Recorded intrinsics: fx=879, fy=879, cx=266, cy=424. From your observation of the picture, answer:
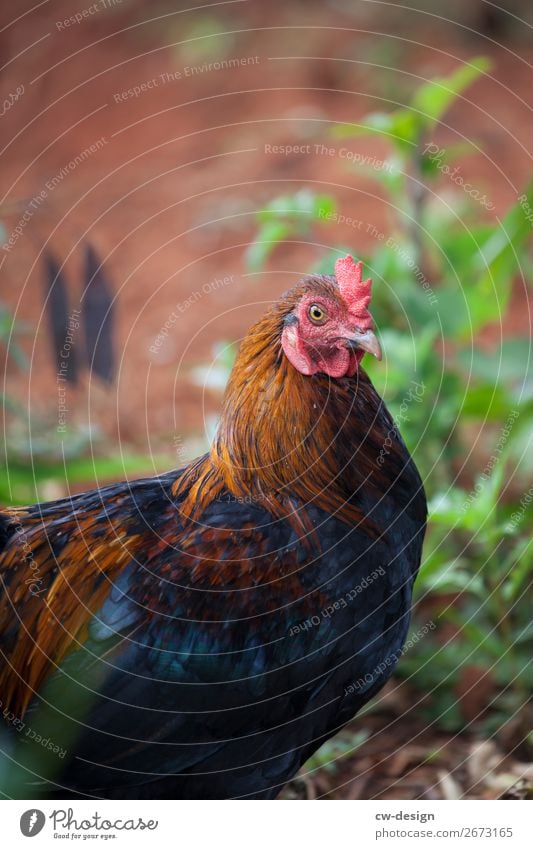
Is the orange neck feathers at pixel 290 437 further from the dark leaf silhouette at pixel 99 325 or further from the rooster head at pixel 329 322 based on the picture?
the dark leaf silhouette at pixel 99 325

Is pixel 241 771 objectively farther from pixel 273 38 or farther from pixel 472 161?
pixel 273 38

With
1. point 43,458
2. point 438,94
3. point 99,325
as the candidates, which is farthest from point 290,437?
point 43,458

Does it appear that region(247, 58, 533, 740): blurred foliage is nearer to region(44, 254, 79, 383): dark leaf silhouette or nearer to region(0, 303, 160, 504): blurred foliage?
region(44, 254, 79, 383): dark leaf silhouette

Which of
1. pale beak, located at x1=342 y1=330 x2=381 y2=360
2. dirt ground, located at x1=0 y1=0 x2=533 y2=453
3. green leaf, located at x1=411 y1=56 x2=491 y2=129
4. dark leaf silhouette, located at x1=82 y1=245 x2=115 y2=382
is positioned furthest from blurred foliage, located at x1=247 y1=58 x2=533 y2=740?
dirt ground, located at x1=0 y1=0 x2=533 y2=453

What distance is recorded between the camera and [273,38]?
6488 millimetres

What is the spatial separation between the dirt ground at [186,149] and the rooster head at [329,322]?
202cm

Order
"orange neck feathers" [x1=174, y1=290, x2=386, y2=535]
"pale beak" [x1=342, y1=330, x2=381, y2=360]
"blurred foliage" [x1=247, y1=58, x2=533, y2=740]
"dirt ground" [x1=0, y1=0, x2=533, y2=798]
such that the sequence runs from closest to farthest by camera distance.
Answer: "pale beak" [x1=342, y1=330, x2=381, y2=360], "orange neck feathers" [x1=174, y1=290, x2=386, y2=535], "blurred foliage" [x1=247, y1=58, x2=533, y2=740], "dirt ground" [x1=0, y1=0, x2=533, y2=798]

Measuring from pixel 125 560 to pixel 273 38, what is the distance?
5.58 meters

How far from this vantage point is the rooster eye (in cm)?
184

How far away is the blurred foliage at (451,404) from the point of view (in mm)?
2510

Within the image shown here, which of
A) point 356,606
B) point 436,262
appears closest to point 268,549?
point 356,606

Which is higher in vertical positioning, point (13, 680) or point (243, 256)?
point (243, 256)

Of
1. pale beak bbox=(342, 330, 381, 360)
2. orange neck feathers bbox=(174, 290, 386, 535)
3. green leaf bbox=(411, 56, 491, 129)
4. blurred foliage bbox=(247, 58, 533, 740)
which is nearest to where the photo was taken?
pale beak bbox=(342, 330, 381, 360)

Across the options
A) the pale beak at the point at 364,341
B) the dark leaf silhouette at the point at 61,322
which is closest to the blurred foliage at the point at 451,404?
the dark leaf silhouette at the point at 61,322
